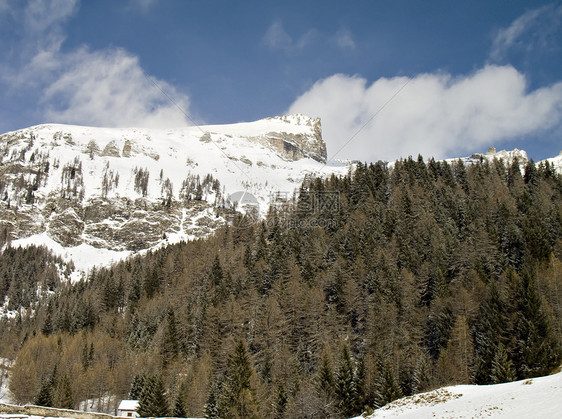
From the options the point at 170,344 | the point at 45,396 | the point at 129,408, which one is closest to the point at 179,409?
the point at 129,408

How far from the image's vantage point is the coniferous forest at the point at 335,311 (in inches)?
2084

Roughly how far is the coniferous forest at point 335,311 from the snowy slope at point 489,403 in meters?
14.6

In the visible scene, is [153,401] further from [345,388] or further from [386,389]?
[386,389]

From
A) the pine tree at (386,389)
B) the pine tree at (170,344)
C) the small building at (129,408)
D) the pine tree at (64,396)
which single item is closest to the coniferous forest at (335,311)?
the pine tree at (386,389)

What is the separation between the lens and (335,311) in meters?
76.5

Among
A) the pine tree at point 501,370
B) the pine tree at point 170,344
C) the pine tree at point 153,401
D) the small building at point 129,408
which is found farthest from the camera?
the pine tree at point 170,344

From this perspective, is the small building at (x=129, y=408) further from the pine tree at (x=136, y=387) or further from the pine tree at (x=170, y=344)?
the pine tree at (x=170, y=344)

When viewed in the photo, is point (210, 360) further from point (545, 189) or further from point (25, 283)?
point (25, 283)

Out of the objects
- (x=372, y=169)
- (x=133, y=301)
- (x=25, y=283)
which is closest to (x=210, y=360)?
(x=133, y=301)

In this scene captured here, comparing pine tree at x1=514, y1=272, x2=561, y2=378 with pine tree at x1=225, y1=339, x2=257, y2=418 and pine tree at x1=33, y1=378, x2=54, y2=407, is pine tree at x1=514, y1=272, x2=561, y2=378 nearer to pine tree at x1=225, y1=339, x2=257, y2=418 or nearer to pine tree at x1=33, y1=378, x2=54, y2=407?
pine tree at x1=225, y1=339, x2=257, y2=418

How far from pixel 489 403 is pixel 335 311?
5018 cm

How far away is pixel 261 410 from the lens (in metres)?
54.0

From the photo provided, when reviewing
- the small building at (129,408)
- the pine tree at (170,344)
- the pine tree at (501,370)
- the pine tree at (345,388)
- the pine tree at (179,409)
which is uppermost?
the pine tree at (170,344)

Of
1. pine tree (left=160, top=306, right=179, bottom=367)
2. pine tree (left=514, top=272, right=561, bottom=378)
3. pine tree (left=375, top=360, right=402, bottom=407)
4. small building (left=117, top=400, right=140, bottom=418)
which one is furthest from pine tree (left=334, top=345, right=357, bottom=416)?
pine tree (left=160, top=306, right=179, bottom=367)
